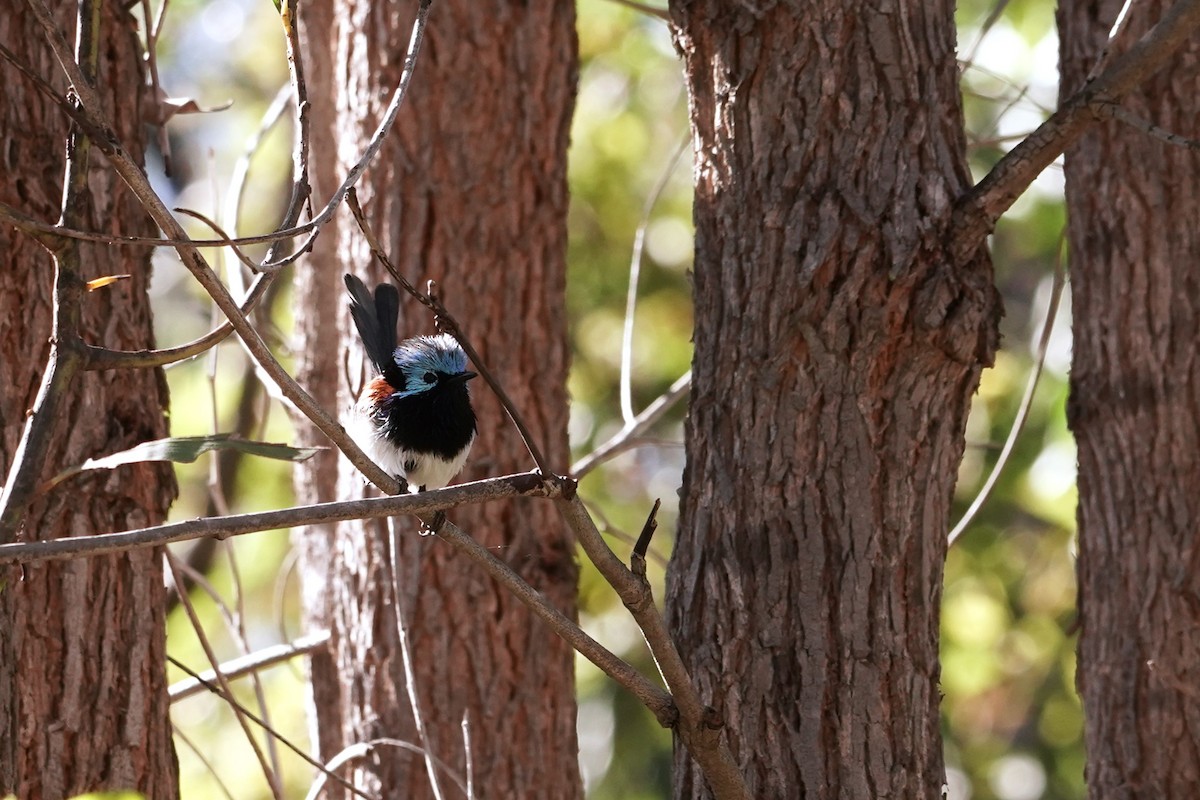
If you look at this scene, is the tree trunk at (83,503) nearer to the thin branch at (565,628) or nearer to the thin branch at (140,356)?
the thin branch at (140,356)

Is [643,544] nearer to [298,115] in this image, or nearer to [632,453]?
[298,115]

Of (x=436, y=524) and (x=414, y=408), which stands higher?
(x=414, y=408)

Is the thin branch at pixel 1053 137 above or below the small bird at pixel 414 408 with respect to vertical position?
above

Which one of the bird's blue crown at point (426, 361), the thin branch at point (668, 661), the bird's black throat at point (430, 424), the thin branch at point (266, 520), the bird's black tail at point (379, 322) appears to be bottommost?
the thin branch at point (668, 661)

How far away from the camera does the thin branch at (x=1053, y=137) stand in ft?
8.04

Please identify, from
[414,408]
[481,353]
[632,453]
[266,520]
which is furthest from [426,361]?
[632,453]

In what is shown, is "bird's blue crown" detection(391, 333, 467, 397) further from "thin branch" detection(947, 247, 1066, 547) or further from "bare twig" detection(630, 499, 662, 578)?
"bare twig" detection(630, 499, 662, 578)

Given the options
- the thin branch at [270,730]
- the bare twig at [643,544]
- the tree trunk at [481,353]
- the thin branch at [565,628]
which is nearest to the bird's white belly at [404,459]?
the tree trunk at [481,353]

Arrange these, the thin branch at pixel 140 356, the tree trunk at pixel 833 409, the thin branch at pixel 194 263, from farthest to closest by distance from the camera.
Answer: the tree trunk at pixel 833 409 → the thin branch at pixel 140 356 → the thin branch at pixel 194 263

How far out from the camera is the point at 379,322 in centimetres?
369

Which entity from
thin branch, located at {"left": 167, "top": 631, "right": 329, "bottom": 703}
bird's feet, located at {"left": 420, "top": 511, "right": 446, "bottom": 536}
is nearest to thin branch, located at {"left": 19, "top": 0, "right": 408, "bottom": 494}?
bird's feet, located at {"left": 420, "top": 511, "right": 446, "bottom": 536}

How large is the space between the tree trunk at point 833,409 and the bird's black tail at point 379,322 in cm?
119

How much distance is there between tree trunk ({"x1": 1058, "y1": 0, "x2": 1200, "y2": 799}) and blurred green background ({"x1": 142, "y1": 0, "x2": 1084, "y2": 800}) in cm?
300

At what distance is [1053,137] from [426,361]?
183 centimetres
